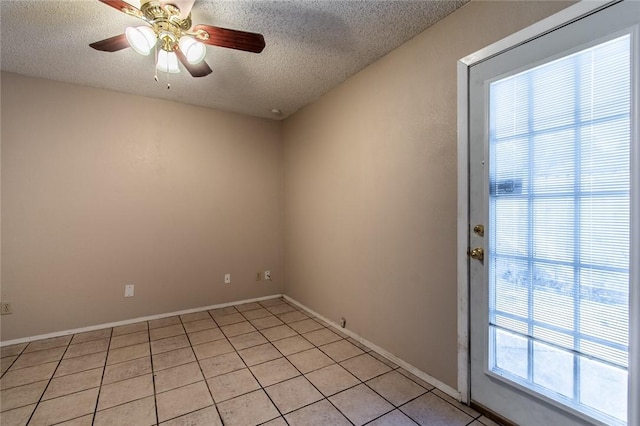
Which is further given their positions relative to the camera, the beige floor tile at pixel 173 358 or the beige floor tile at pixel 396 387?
the beige floor tile at pixel 173 358

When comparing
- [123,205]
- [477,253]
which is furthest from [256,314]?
[477,253]

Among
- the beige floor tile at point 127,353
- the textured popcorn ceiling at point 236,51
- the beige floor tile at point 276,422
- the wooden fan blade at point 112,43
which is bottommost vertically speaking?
the beige floor tile at point 127,353

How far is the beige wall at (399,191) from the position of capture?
1.83 meters

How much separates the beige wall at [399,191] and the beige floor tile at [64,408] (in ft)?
6.54

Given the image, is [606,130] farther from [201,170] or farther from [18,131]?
[18,131]

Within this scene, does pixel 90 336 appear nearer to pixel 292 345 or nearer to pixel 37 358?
pixel 37 358

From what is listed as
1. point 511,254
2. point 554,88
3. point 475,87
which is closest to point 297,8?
point 475,87

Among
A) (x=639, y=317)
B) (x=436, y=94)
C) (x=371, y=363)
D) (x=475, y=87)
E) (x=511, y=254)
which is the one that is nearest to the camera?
(x=639, y=317)

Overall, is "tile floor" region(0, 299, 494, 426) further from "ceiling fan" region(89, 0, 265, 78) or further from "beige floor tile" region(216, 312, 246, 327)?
"ceiling fan" region(89, 0, 265, 78)

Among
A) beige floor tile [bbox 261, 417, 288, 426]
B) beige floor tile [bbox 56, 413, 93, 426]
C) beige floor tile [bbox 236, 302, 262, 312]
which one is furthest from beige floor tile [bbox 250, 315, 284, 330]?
beige floor tile [bbox 56, 413, 93, 426]

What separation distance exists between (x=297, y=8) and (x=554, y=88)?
4.94ft

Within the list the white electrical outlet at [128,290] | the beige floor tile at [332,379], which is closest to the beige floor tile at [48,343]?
the white electrical outlet at [128,290]

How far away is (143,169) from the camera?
3160 mm

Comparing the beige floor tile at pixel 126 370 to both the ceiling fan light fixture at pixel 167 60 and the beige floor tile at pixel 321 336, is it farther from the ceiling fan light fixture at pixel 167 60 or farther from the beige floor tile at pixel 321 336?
the ceiling fan light fixture at pixel 167 60
